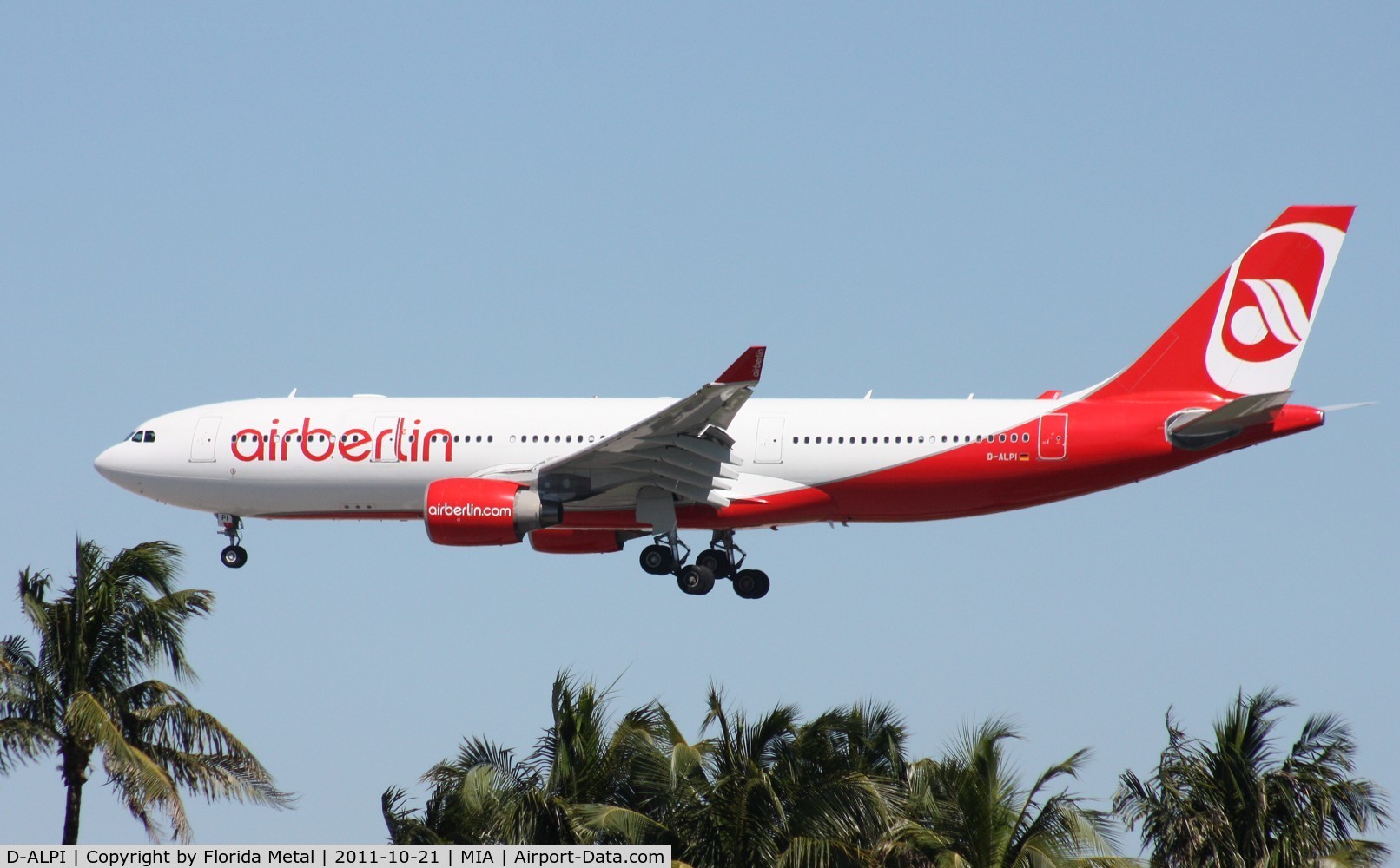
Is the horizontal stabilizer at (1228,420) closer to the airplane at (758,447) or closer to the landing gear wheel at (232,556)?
the airplane at (758,447)

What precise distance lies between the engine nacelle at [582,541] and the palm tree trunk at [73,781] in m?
17.4

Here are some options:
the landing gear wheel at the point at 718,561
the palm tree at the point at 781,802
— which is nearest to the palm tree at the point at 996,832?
the palm tree at the point at 781,802

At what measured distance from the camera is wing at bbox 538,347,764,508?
150 ft

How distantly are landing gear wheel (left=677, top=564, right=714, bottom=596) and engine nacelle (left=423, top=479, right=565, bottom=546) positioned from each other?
403 cm

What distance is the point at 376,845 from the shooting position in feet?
87.7

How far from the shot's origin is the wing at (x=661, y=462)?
150 feet

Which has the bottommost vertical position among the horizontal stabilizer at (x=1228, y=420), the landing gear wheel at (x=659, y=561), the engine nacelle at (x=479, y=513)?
the landing gear wheel at (x=659, y=561)

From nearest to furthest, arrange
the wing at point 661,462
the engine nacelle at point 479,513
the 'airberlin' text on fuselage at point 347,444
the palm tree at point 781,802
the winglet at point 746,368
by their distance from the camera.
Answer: the palm tree at point 781,802, the winglet at point 746,368, the wing at point 661,462, the engine nacelle at point 479,513, the 'airberlin' text on fuselage at point 347,444

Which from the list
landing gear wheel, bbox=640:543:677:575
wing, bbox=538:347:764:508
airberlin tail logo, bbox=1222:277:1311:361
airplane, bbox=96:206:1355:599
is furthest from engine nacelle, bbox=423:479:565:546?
airberlin tail logo, bbox=1222:277:1311:361

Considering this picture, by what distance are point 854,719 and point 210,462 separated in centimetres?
1998

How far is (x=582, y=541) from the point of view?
51.2 meters

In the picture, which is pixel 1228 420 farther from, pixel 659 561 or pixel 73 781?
pixel 73 781

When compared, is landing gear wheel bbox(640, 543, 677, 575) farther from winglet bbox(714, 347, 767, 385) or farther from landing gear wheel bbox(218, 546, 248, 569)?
landing gear wheel bbox(218, 546, 248, 569)

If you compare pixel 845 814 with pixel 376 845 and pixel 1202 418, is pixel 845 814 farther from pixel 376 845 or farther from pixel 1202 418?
pixel 1202 418
